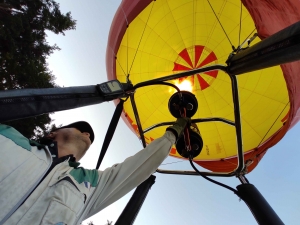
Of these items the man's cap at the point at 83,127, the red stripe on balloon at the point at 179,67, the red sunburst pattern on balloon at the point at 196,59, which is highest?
the red sunburst pattern on balloon at the point at 196,59

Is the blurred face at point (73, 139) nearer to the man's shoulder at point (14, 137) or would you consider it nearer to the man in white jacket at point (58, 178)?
the man in white jacket at point (58, 178)

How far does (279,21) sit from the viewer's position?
198 cm

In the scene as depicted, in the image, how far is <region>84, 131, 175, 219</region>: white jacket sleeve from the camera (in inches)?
54.7

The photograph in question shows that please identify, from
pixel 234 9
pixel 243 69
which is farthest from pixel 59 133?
pixel 234 9

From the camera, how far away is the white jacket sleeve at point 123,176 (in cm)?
139

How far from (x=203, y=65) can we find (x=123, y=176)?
2.34 m

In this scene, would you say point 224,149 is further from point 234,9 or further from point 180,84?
point 234,9

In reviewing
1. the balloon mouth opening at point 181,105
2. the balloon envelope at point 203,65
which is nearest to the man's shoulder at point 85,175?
the balloon mouth opening at point 181,105

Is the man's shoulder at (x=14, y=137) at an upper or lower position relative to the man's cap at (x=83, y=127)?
lower

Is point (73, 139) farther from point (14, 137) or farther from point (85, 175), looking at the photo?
point (14, 137)

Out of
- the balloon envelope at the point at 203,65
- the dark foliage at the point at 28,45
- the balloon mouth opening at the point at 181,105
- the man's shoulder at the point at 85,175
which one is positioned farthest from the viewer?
the dark foliage at the point at 28,45

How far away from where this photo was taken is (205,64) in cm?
336

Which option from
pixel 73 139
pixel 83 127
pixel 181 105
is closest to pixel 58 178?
pixel 73 139

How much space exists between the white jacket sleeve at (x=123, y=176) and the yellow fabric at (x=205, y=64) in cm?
197
